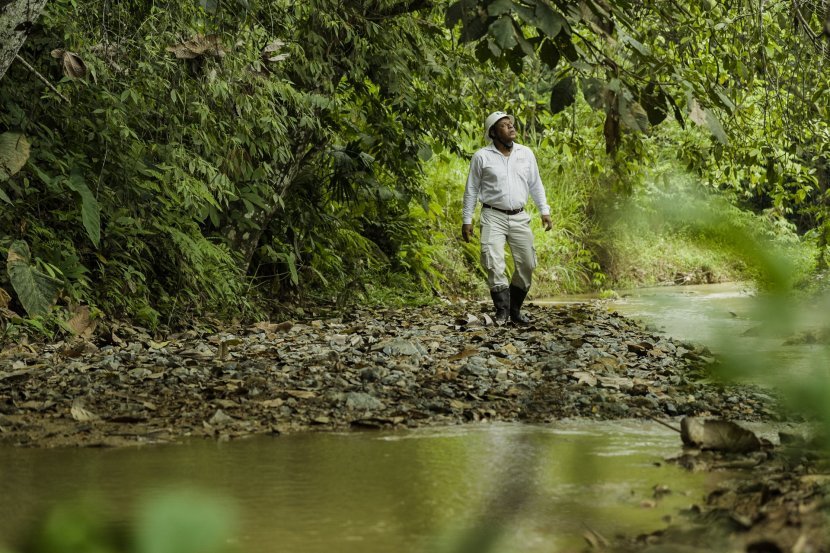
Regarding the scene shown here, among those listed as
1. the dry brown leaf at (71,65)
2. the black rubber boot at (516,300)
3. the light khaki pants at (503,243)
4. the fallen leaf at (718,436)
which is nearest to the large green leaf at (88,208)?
the dry brown leaf at (71,65)

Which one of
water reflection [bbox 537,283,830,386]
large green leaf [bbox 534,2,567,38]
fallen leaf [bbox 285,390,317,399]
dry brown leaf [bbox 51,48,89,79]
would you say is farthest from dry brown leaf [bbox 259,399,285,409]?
water reflection [bbox 537,283,830,386]

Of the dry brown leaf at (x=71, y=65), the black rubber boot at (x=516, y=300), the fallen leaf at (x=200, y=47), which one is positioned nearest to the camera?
the dry brown leaf at (x=71, y=65)

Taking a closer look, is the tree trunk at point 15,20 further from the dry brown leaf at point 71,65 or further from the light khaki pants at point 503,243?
the light khaki pants at point 503,243

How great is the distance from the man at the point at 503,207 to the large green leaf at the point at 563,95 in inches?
Result: 220

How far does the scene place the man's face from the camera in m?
9.20

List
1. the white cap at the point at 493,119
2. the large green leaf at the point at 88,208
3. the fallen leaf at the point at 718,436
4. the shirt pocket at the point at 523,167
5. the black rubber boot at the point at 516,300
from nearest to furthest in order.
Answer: the fallen leaf at the point at 718,436
the large green leaf at the point at 88,208
the white cap at the point at 493,119
the black rubber boot at the point at 516,300
the shirt pocket at the point at 523,167

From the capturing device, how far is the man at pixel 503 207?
9.23m

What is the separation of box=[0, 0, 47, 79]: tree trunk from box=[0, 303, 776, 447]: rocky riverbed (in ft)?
5.39

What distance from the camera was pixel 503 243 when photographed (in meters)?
9.44

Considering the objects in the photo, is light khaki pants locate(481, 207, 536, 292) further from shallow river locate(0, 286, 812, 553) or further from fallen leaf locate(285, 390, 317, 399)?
shallow river locate(0, 286, 812, 553)

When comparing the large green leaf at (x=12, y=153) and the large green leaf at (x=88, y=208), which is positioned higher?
the large green leaf at (x=12, y=153)

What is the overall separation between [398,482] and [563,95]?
1536 mm

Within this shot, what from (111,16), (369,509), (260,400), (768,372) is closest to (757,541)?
(768,372)

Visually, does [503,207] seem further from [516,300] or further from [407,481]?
[407,481]
